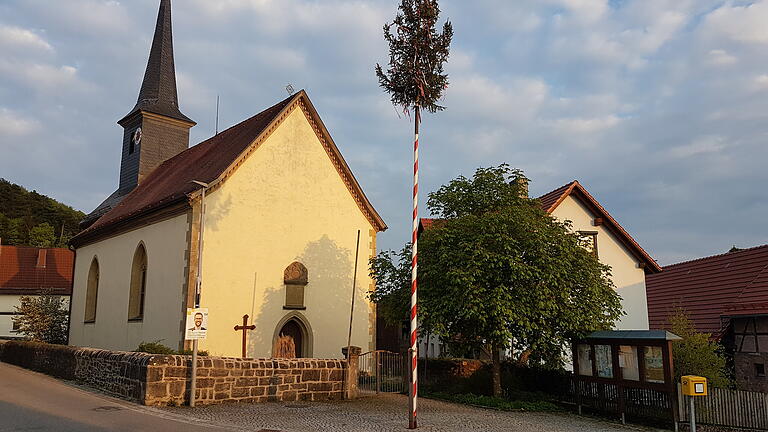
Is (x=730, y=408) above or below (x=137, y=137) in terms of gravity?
below

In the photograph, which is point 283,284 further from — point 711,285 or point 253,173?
point 711,285

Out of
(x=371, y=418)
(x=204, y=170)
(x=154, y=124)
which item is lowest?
(x=371, y=418)

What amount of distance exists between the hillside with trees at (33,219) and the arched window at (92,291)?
41851 millimetres

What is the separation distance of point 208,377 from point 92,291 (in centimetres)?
1644

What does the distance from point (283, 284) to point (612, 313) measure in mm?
10591

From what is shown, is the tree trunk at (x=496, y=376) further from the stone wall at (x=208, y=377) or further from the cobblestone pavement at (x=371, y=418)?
the stone wall at (x=208, y=377)

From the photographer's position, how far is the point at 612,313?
1714 cm

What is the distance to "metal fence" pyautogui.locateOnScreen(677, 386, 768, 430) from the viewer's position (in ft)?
45.6

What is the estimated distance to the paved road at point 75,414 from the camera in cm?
1073

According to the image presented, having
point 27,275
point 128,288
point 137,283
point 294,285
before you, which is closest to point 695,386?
point 294,285

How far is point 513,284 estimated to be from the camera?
1617 cm

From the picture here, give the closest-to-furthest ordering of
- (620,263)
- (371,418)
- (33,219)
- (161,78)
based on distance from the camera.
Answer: (371,418), (620,263), (161,78), (33,219)

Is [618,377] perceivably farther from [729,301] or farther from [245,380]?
[729,301]

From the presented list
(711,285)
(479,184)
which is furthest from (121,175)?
(711,285)
